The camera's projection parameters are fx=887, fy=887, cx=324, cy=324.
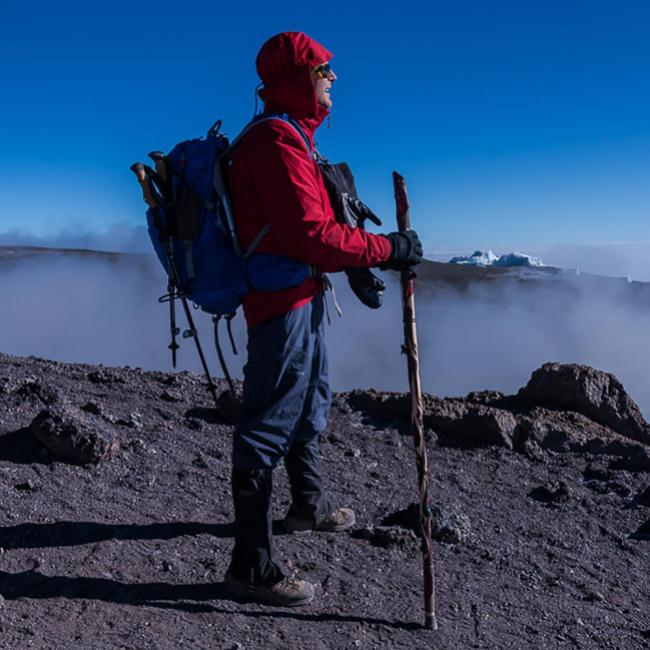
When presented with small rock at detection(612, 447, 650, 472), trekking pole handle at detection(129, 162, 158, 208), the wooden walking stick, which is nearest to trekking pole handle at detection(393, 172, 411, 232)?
the wooden walking stick

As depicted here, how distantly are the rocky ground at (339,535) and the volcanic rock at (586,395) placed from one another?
0.03 metres


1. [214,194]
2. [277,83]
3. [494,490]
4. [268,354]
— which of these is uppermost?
[277,83]

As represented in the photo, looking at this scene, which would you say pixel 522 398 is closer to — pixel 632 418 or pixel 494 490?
pixel 632 418

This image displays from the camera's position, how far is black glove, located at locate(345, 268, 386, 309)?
4.13 metres

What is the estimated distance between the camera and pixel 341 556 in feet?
14.8

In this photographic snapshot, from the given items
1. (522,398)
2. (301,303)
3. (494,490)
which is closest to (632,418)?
(522,398)

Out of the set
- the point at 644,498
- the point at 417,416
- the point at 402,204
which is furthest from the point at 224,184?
the point at 644,498

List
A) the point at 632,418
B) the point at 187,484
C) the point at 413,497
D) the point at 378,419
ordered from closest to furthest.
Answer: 1. the point at 187,484
2. the point at 413,497
3. the point at 378,419
4. the point at 632,418

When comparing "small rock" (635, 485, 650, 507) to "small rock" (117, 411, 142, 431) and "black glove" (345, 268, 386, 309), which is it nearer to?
"black glove" (345, 268, 386, 309)

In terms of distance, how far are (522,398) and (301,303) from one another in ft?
15.2

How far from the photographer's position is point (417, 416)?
12.9ft

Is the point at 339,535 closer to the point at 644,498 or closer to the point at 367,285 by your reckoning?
the point at 367,285

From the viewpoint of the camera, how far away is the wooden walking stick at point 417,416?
3.85m

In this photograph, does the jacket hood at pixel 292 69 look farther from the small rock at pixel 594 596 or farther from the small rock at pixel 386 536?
the small rock at pixel 594 596
